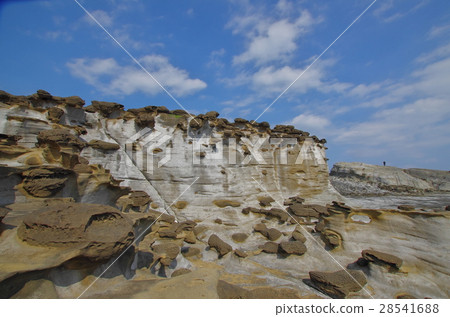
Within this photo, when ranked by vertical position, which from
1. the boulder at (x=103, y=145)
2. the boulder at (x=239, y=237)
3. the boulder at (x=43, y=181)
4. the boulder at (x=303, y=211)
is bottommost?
the boulder at (x=239, y=237)

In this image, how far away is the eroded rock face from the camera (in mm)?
3396

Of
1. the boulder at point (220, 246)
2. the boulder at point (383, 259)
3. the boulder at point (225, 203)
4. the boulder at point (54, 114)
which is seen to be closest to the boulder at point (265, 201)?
the boulder at point (225, 203)

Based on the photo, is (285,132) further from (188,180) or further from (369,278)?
(369,278)

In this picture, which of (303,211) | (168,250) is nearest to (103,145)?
(168,250)

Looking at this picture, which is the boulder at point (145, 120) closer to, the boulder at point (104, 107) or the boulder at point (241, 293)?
the boulder at point (104, 107)

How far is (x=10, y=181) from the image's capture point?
4.96 meters

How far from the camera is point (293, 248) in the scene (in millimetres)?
7934

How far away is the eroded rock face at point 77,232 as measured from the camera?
11.1ft

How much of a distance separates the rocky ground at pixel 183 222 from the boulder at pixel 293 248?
6cm

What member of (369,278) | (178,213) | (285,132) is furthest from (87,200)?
(285,132)

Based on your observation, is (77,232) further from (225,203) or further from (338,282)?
(225,203)

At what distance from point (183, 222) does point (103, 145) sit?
5437mm

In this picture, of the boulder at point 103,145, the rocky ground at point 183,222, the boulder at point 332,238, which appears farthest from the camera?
the boulder at point 103,145
